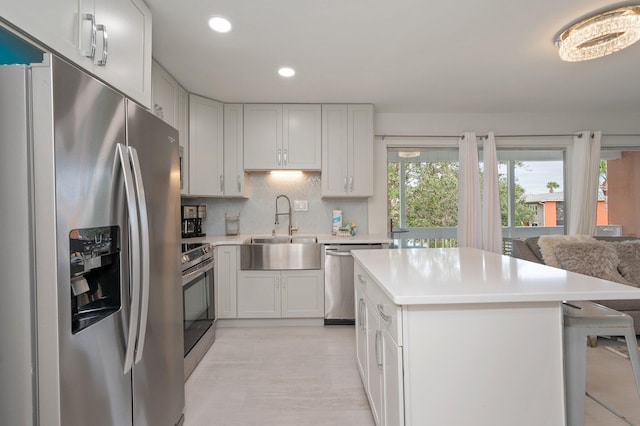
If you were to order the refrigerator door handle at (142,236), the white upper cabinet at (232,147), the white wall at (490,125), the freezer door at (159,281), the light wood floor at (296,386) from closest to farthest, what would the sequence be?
the refrigerator door handle at (142,236), the freezer door at (159,281), the light wood floor at (296,386), the white upper cabinet at (232,147), the white wall at (490,125)

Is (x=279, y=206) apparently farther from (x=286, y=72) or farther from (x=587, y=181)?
(x=587, y=181)

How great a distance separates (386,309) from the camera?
119cm

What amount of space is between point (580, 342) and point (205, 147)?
A: 325cm

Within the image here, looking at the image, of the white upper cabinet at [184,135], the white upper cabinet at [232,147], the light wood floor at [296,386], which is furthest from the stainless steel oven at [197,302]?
the white upper cabinet at [232,147]

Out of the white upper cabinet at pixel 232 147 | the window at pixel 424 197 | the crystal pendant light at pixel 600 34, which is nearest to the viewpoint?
the crystal pendant light at pixel 600 34

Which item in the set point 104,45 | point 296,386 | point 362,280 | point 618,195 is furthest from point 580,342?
point 618,195

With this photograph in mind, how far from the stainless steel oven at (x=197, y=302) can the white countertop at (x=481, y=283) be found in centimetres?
139

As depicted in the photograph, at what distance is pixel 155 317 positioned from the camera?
133cm

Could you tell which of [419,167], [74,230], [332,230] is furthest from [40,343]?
[419,167]

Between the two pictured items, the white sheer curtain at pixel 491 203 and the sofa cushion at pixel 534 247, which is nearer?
the sofa cushion at pixel 534 247

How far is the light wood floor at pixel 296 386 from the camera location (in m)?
1.70

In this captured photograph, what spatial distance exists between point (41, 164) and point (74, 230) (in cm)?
20

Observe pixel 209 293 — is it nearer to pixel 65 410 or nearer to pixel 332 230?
pixel 332 230

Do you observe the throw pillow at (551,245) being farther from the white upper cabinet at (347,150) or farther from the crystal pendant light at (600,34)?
the white upper cabinet at (347,150)
